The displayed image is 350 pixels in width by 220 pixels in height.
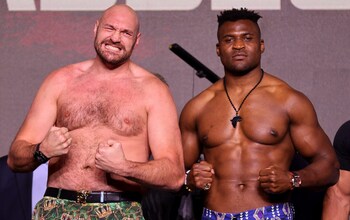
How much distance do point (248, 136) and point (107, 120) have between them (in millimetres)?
806

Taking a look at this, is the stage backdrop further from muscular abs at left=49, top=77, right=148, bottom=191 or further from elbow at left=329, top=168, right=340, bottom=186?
muscular abs at left=49, top=77, right=148, bottom=191

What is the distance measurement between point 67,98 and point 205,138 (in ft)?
2.59

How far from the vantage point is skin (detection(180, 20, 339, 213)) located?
12.0 ft

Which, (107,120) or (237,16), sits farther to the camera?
(237,16)

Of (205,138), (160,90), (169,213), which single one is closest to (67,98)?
(160,90)

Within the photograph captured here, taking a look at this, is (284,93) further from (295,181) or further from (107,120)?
(107,120)

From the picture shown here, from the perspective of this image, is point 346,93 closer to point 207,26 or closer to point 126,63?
point 207,26

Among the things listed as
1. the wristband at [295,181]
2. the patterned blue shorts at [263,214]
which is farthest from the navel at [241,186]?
the wristband at [295,181]

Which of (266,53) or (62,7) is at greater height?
(62,7)

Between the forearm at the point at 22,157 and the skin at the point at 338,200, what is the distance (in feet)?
5.21

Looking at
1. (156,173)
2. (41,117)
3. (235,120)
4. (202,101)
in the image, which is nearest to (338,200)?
(235,120)

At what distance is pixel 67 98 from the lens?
3.23m

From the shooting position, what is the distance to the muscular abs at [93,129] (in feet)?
10.3

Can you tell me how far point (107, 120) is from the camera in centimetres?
318
